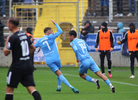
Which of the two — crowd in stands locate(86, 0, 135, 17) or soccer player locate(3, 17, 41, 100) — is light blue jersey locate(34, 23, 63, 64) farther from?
crowd in stands locate(86, 0, 135, 17)

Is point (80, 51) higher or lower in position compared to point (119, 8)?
lower

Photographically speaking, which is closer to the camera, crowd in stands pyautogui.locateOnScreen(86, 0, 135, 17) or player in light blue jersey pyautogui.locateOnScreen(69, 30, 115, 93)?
player in light blue jersey pyautogui.locateOnScreen(69, 30, 115, 93)

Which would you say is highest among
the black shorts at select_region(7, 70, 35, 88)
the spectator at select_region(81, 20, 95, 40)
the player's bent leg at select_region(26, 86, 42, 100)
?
the spectator at select_region(81, 20, 95, 40)

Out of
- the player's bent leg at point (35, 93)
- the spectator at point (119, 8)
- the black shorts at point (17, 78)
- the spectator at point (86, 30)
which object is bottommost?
the player's bent leg at point (35, 93)

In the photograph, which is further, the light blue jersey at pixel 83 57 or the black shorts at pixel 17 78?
the light blue jersey at pixel 83 57

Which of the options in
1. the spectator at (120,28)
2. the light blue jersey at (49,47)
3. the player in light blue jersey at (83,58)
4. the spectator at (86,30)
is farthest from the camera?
the spectator at (120,28)

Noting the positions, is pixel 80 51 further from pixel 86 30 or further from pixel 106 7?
pixel 106 7

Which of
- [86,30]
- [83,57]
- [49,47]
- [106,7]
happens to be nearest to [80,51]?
[83,57]

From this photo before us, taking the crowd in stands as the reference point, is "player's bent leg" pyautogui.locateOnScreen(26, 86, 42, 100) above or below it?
below

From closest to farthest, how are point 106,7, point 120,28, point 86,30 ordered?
point 86,30 < point 120,28 < point 106,7

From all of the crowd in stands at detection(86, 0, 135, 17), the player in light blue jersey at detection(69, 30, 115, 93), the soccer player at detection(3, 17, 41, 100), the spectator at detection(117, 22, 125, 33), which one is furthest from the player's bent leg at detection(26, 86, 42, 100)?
the crowd in stands at detection(86, 0, 135, 17)

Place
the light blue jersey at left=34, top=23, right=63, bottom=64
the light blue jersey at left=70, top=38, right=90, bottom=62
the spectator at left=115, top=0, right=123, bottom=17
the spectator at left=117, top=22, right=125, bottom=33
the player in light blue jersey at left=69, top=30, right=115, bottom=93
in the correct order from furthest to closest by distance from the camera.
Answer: the spectator at left=115, top=0, right=123, bottom=17 → the spectator at left=117, top=22, right=125, bottom=33 → the light blue jersey at left=34, top=23, right=63, bottom=64 → the light blue jersey at left=70, top=38, right=90, bottom=62 → the player in light blue jersey at left=69, top=30, right=115, bottom=93

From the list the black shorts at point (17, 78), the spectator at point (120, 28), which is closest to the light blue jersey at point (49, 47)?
the black shorts at point (17, 78)

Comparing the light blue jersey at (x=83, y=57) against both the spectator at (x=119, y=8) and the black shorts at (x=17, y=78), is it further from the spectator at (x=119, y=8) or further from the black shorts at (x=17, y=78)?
the spectator at (x=119, y=8)
